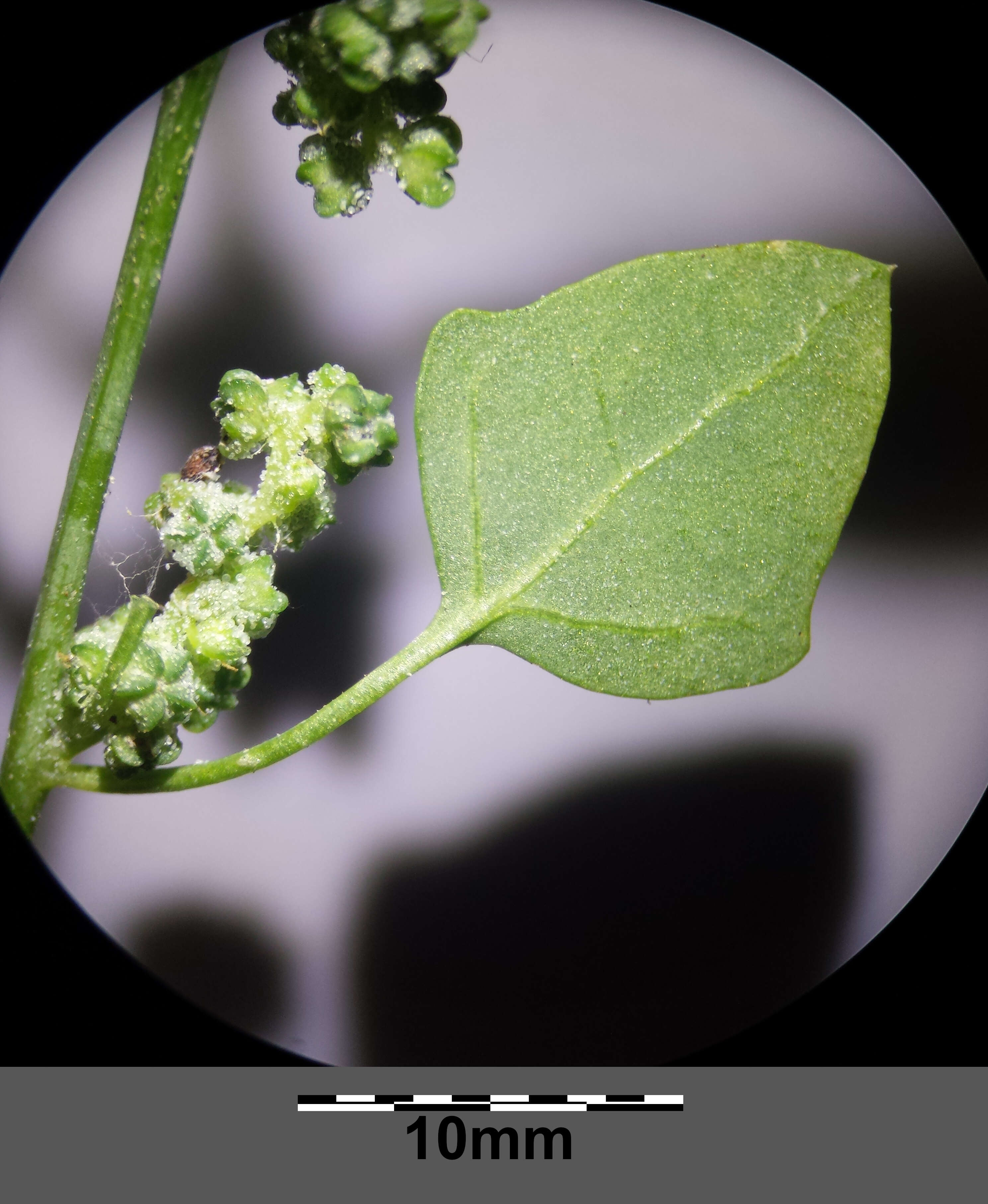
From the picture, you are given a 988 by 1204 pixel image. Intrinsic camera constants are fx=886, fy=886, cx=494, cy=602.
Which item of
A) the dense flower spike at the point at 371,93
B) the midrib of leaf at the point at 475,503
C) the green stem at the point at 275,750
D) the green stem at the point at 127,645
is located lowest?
the green stem at the point at 275,750

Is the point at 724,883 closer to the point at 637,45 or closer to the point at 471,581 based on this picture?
the point at 471,581

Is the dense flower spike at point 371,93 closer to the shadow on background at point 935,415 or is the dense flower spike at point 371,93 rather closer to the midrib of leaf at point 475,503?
the midrib of leaf at point 475,503

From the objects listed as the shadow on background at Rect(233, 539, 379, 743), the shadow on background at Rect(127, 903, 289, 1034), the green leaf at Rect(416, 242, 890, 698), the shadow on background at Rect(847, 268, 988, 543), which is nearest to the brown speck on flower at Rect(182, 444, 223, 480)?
the green leaf at Rect(416, 242, 890, 698)

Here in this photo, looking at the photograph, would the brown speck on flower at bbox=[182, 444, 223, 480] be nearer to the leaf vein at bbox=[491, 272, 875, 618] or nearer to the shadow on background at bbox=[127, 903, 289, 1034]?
the leaf vein at bbox=[491, 272, 875, 618]

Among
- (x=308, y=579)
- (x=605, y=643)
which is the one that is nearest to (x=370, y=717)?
(x=308, y=579)

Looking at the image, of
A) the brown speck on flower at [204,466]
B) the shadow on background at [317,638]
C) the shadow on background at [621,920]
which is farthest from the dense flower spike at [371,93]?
the shadow on background at [621,920]

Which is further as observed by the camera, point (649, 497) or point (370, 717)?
point (370, 717)
